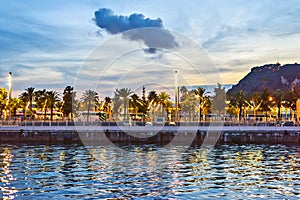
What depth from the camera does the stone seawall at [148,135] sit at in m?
66.7

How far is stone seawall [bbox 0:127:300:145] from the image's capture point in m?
66.7

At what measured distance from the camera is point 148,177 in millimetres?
29750

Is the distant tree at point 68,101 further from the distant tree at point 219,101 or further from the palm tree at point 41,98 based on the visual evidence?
the distant tree at point 219,101

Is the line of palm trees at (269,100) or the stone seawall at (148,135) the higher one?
the line of palm trees at (269,100)

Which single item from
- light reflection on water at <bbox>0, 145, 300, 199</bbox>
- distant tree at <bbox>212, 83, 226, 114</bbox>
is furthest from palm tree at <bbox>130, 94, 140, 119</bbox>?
light reflection on water at <bbox>0, 145, 300, 199</bbox>

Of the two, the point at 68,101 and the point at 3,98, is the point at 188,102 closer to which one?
the point at 68,101

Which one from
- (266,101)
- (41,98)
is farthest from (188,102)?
(41,98)

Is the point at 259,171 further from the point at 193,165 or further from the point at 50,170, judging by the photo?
the point at 50,170

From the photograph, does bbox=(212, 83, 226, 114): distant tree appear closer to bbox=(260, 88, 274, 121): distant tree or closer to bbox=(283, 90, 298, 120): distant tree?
bbox=(260, 88, 274, 121): distant tree

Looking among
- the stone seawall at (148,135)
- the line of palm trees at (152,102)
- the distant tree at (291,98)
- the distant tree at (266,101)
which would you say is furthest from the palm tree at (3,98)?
the distant tree at (291,98)

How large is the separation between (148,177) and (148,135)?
3694 centimetres

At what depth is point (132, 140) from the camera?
66.8 metres

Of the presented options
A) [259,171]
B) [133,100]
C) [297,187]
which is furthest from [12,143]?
[133,100]

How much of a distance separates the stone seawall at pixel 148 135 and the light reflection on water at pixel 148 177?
21837 mm
